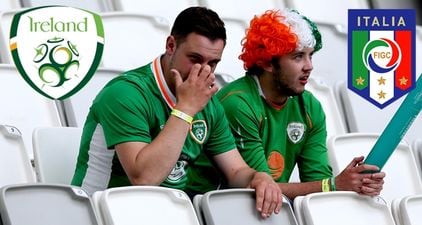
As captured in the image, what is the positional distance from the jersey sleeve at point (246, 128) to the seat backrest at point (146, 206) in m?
0.63

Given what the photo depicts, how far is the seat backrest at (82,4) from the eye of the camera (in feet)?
18.1

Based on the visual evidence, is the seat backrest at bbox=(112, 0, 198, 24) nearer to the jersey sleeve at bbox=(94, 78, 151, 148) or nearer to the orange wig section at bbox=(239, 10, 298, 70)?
the orange wig section at bbox=(239, 10, 298, 70)

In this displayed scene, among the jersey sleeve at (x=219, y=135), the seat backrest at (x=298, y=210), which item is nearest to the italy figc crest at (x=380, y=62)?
the jersey sleeve at (x=219, y=135)

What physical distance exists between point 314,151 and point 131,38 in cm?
109

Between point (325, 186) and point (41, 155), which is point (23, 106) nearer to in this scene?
point (41, 155)

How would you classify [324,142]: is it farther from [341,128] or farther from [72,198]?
[72,198]

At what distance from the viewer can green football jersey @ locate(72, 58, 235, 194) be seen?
4.00m

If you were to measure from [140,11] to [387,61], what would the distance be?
1.13 m

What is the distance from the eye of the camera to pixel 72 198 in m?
3.66

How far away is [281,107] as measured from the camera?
464 cm

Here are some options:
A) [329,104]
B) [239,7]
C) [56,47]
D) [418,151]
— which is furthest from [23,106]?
[239,7]

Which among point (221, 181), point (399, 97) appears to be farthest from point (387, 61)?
point (221, 181)

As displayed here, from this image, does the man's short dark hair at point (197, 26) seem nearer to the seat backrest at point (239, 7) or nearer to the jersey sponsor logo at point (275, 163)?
the jersey sponsor logo at point (275, 163)

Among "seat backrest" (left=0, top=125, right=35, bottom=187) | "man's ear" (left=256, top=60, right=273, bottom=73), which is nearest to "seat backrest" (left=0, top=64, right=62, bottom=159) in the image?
"seat backrest" (left=0, top=125, right=35, bottom=187)
